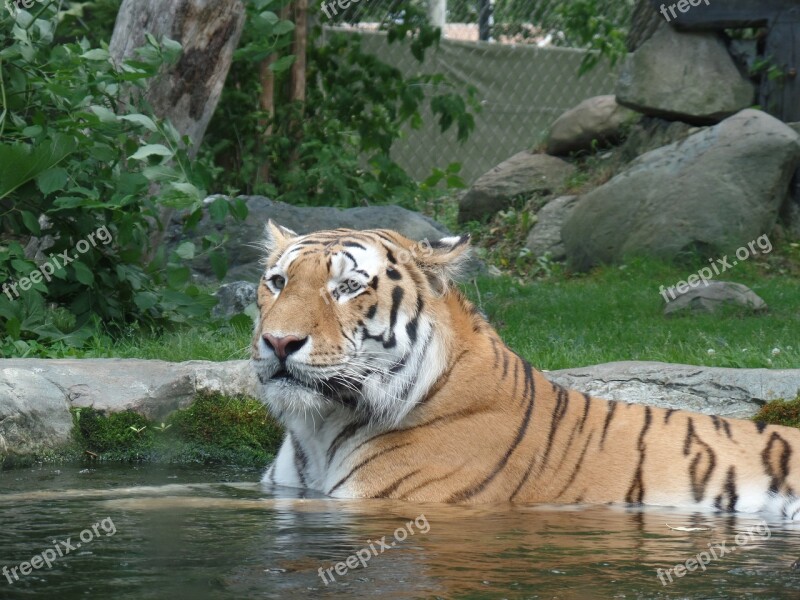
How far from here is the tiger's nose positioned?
3828 millimetres

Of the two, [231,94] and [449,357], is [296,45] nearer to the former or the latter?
[231,94]

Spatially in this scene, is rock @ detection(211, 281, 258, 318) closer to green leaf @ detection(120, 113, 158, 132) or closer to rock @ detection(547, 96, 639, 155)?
green leaf @ detection(120, 113, 158, 132)

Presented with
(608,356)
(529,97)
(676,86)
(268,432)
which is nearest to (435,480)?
(268,432)

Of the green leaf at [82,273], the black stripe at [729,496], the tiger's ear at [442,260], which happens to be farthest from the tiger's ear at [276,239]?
the green leaf at [82,273]

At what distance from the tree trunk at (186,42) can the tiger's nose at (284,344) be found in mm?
3764

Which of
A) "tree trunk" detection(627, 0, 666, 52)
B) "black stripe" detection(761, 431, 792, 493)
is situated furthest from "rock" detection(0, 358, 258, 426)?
"tree trunk" detection(627, 0, 666, 52)

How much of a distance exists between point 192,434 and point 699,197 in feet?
21.8

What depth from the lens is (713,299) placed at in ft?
28.6

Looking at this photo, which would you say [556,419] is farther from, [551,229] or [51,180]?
[551,229]

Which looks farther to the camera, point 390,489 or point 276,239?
point 276,239

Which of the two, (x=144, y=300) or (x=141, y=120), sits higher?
(x=141, y=120)

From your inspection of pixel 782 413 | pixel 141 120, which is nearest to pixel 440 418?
pixel 782 413

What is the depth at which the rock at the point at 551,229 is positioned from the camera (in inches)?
480

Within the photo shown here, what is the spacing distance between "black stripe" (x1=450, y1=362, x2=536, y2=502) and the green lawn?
1668mm
